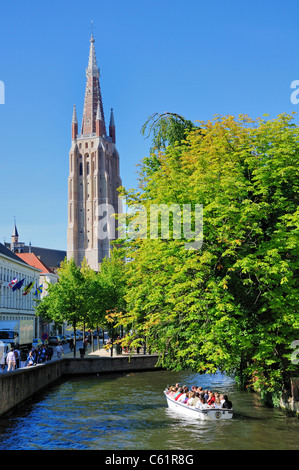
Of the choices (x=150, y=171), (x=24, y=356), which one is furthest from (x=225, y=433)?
(x=24, y=356)

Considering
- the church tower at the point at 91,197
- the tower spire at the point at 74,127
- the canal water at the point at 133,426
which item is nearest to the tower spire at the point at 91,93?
the tower spire at the point at 74,127

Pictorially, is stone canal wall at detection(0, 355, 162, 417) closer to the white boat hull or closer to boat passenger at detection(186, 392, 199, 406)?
boat passenger at detection(186, 392, 199, 406)

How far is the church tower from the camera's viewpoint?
151250 millimetres

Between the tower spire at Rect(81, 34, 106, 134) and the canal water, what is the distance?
137m

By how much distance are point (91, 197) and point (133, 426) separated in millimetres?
130503

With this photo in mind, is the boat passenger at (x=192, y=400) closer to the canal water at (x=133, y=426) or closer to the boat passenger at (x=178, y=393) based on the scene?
the canal water at (x=133, y=426)

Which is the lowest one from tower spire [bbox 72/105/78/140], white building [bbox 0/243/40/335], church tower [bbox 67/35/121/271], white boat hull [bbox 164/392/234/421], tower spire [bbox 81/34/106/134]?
white boat hull [bbox 164/392/234/421]

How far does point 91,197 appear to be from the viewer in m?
154

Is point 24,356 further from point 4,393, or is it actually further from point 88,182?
point 88,182

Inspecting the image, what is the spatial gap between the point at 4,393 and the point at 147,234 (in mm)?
10290

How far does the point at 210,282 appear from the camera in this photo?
2323 centimetres

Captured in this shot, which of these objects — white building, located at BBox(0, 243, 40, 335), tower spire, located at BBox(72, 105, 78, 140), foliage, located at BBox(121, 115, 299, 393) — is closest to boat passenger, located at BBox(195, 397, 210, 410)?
foliage, located at BBox(121, 115, 299, 393)

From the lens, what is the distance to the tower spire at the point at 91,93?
6535 inches
